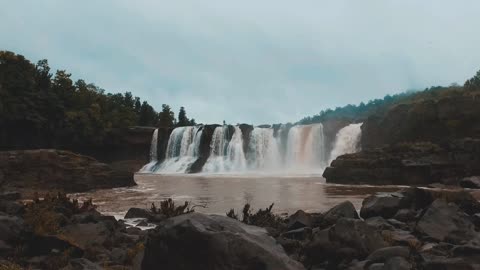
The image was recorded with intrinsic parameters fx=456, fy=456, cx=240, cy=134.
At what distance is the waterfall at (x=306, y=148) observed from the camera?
187 ft

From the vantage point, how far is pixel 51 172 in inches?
1054

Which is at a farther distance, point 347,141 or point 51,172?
point 347,141

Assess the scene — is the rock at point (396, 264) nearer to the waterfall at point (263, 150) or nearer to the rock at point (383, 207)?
the rock at point (383, 207)

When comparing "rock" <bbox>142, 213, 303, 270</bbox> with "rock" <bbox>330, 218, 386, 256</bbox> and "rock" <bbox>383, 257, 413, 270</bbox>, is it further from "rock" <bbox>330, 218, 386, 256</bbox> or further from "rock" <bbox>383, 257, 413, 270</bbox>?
"rock" <bbox>330, 218, 386, 256</bbox>

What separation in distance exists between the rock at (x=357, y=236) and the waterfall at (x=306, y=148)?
162 feet

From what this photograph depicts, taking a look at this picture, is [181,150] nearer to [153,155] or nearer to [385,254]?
[153,155]

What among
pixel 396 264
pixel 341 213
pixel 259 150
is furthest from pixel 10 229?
pixel 259 150

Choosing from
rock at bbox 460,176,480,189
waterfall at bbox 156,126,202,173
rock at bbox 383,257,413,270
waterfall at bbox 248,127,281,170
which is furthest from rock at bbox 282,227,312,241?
waterfall at bbox 156,126,202,173

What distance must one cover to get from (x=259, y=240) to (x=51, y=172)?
23811 millimetres

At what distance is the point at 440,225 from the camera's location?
912cm

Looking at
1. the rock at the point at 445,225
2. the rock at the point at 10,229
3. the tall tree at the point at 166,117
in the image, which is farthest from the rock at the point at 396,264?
the tall tree at the point at 166,117

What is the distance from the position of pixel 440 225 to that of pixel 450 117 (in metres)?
38.7

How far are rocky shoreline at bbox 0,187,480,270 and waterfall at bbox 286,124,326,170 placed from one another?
146ft

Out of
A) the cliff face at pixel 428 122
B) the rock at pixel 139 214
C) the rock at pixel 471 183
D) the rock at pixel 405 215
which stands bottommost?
the rock at pixel 139 214
